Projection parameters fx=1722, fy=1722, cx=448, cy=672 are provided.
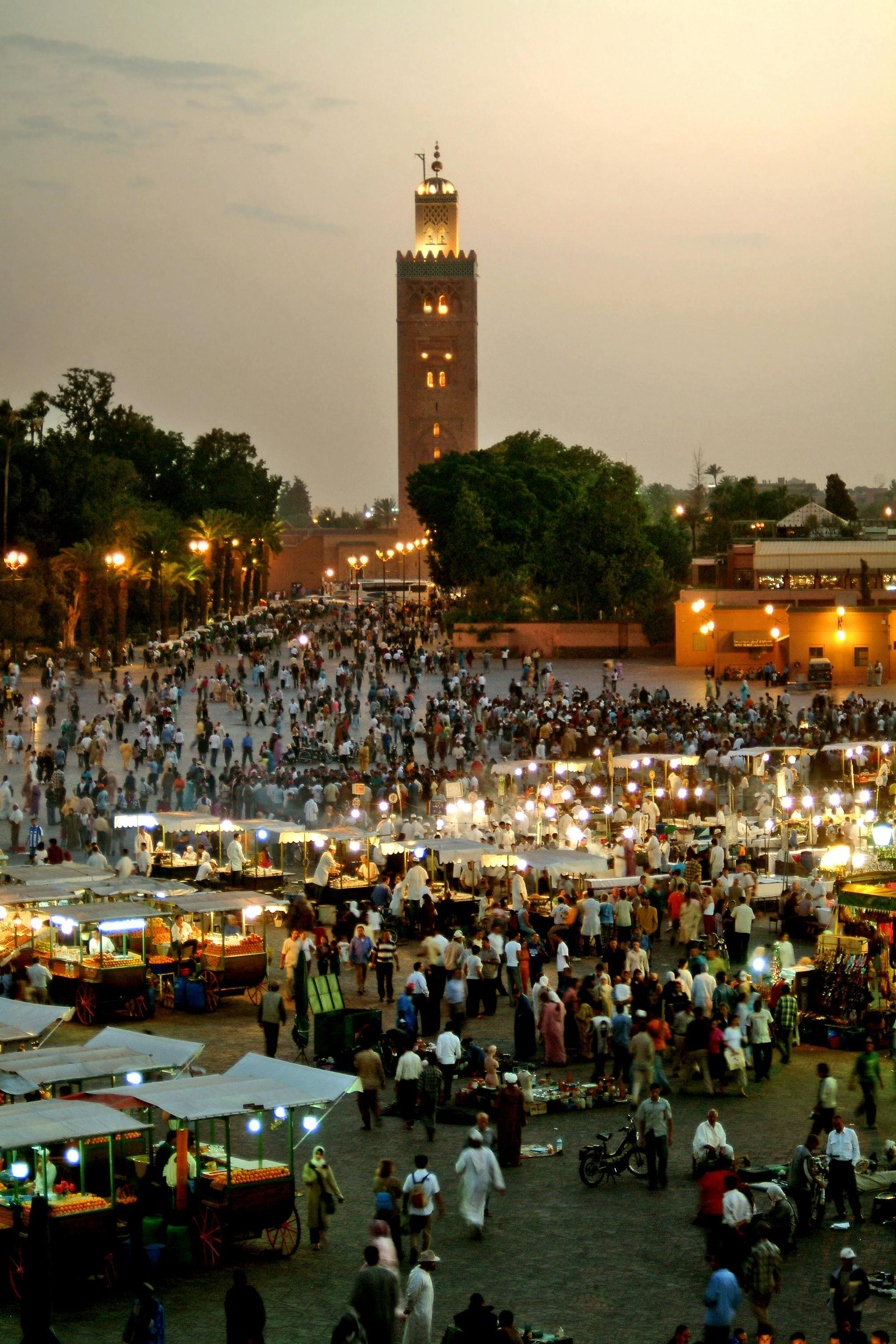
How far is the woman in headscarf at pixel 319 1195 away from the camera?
1173 cm

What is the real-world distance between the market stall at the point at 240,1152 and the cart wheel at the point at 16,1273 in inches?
46.7

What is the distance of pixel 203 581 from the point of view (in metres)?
70.2

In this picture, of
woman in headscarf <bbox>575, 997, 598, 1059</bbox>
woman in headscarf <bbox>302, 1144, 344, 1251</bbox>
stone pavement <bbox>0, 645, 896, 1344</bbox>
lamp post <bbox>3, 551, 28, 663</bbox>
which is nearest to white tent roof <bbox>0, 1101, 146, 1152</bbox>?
stone pavement <bbox>0, 645, 896, 1344</bbox>

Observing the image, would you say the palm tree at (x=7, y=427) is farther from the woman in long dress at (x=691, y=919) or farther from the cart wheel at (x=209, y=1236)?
the cart wheel at (x=209, y=1236)

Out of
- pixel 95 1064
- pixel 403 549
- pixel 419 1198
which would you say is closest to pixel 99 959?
pixel 95 1064

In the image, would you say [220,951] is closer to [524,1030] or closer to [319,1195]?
[524,1030]

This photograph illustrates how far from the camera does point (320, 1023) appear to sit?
664 inches

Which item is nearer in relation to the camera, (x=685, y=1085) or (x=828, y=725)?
(x=685, y=1085)

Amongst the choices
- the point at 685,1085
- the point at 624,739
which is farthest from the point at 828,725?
the point at 685,1085

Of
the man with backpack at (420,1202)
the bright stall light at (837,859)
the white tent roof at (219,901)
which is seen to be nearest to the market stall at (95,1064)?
the man with backpack at (420,1202)

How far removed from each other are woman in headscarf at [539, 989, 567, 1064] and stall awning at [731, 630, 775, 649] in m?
40.2

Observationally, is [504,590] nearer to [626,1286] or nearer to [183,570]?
[183,570]

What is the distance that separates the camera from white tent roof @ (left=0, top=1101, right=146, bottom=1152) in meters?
10.8

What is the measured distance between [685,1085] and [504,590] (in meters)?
48.4
